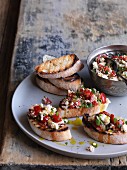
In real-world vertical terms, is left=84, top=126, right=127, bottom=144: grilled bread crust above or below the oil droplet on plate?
above

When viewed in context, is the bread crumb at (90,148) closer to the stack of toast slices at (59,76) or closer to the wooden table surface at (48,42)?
the wooden table surface at (48,42)

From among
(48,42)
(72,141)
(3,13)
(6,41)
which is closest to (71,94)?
(72,141)

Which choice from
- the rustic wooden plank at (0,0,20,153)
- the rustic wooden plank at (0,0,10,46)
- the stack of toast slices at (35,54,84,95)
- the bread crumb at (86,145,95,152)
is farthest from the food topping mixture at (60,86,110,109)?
the rustic wooden plank at (0,0,10,46)

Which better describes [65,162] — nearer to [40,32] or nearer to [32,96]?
[32,96]

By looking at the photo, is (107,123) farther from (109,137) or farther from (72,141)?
(72,141)

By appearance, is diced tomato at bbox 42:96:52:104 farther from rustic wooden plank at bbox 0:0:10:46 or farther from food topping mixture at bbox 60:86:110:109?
rustic wooden plank at bbox 0:0:10:46

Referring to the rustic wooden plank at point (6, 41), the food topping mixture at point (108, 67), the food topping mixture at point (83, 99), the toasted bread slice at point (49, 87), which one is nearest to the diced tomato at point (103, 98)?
the food topping mixture at point (83, 99)

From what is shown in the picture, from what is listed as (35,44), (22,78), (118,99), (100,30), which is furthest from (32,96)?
(100,30)
